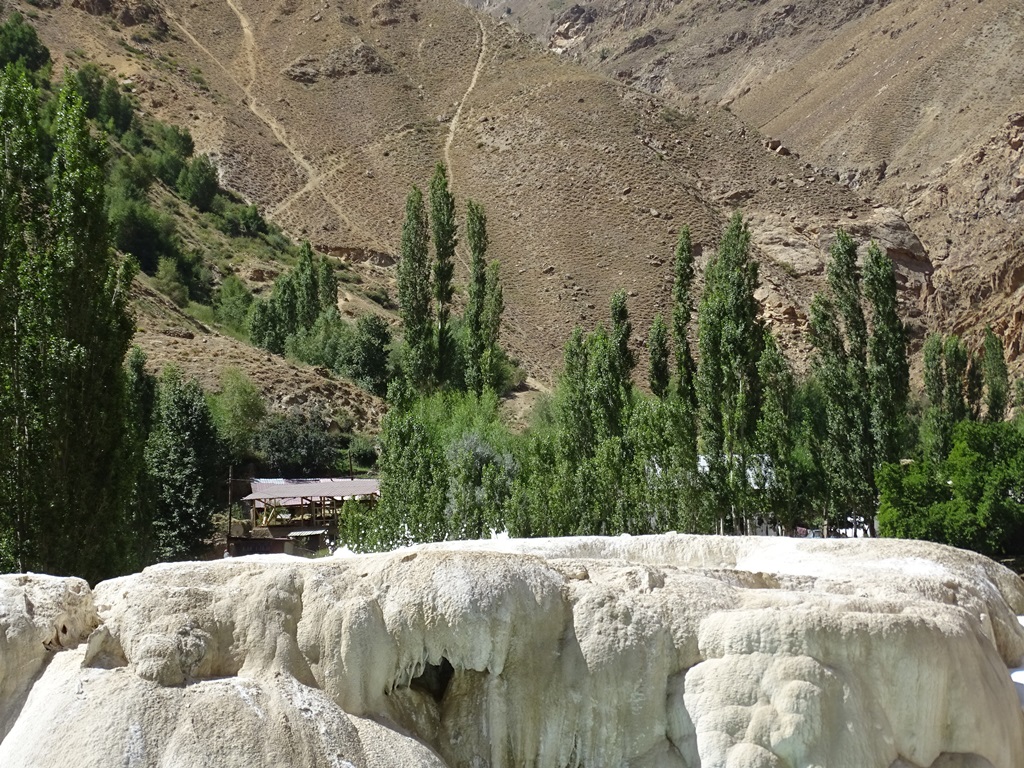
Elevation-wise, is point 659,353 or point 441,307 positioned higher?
point 441,307

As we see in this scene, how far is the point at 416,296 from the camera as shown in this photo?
42125mm

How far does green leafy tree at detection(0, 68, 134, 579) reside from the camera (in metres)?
13.1

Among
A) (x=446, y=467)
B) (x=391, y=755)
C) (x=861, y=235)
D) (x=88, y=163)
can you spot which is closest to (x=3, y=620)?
(x=391, y=755)

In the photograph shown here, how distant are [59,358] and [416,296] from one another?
1137 inches

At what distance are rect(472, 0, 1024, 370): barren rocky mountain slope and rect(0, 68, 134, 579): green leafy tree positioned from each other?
163 feet

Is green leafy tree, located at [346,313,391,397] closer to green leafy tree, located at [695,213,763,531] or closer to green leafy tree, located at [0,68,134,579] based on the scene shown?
green leafy tree, located at [695,213,763,531]

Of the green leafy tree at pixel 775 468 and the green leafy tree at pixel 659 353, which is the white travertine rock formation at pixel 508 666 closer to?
the green leafy tree at pixel 775 468

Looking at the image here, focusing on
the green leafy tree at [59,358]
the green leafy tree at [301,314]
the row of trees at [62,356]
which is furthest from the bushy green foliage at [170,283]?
the green leafy tree at [59,358]

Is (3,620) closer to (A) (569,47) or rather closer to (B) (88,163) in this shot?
(B) (88,163)

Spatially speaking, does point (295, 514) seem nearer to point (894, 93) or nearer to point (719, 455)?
point (719, 455)

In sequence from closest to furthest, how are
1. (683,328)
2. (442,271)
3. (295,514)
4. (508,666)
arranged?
(508,666), (683,328), (295,514), (442,271)

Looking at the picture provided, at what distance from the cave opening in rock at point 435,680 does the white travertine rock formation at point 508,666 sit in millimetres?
17

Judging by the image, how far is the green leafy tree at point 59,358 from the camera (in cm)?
1310

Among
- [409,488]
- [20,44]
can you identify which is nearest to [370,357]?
[409,488]
